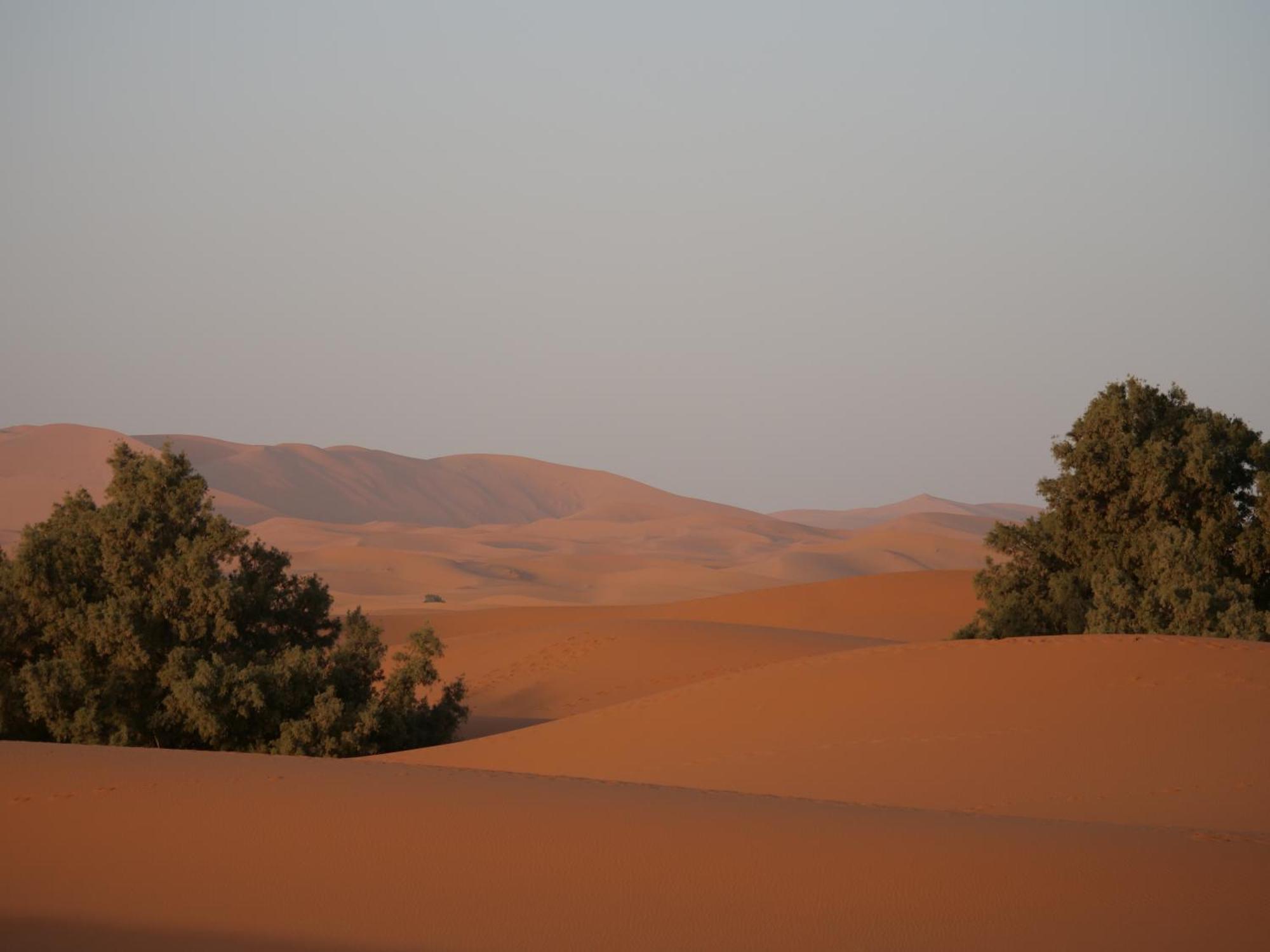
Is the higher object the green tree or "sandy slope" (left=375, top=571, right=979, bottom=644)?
the green tree

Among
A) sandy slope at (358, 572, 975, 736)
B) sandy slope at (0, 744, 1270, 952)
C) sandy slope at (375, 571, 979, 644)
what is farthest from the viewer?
sandy slope at (375, 571, 979, 644)

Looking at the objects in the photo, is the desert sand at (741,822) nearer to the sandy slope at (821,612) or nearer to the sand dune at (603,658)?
the sand dune at (603,658)

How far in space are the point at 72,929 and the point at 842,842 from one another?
3.90m

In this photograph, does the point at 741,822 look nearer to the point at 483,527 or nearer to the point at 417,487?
the point at 483,527

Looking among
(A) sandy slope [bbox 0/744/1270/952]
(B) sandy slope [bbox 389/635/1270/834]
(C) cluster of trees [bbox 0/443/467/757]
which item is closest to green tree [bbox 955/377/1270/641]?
(B) sandy slope [bbox 389/635/1270/834]

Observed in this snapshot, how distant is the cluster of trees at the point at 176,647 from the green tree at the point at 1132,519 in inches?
391

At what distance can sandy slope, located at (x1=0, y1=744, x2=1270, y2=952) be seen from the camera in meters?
5.80

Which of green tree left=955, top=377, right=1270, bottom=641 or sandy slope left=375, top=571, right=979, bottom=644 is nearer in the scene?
green tree left=955, top=377, right=1270, bottom=641

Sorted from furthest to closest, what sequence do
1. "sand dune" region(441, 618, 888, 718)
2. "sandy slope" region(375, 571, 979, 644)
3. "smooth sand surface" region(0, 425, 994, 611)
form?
1. "smooth sand surface" region(0, 425, 994, 611)
2. "sandy slope" region(375, 571, 979, 644)
3. "sand dune" region(441, 618, 888, 718)

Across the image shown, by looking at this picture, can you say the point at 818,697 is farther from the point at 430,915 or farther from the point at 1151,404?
the point at 1151,404

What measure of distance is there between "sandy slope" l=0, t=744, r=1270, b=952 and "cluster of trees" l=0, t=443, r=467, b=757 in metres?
7.73

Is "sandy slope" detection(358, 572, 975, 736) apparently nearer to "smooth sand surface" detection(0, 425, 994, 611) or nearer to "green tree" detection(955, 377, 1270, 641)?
"green tree" detection(955, 377, 1270, 641)

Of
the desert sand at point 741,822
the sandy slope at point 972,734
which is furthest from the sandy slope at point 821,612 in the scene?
the sandy slope at point 972,734

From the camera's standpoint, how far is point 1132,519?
2103 centimetres
